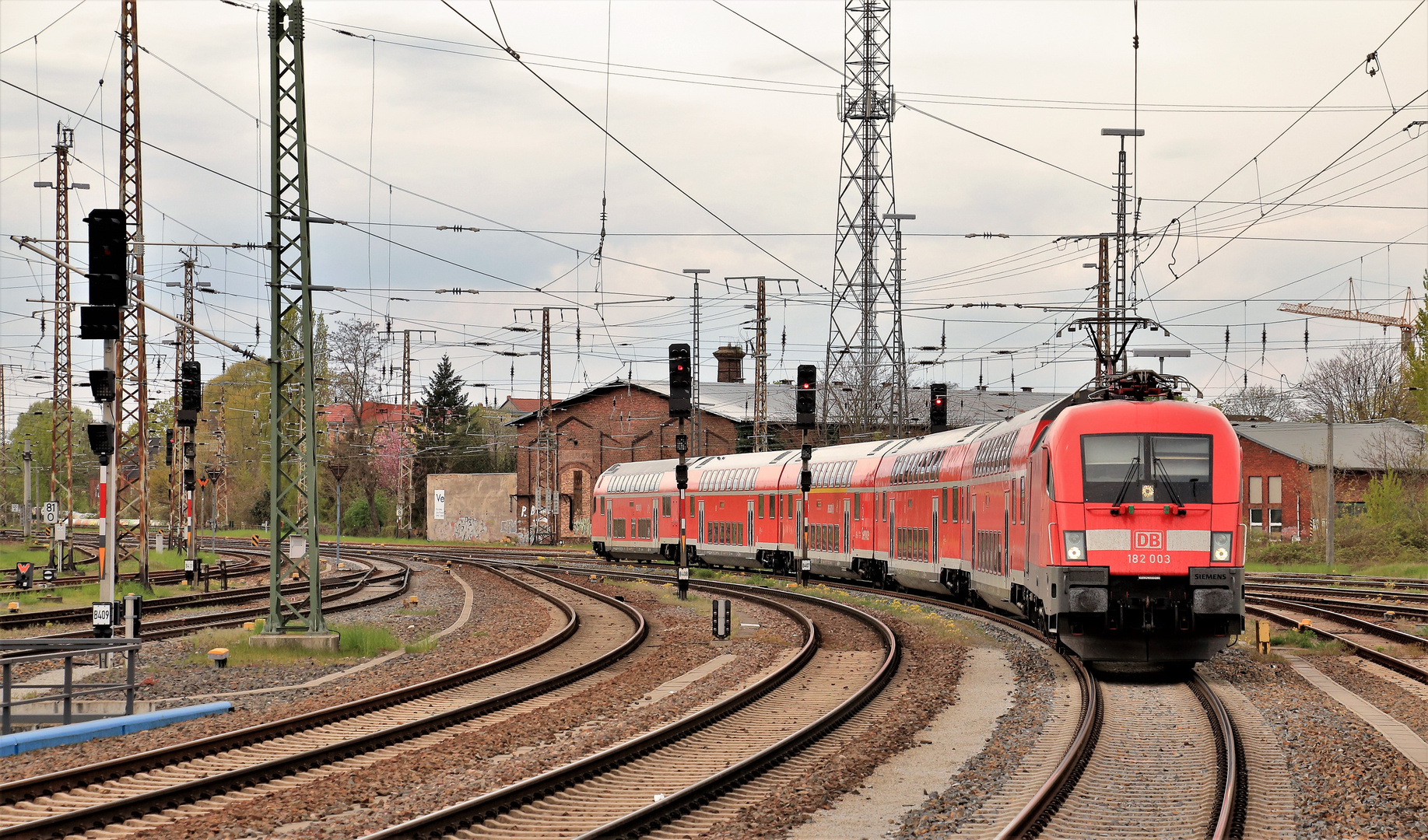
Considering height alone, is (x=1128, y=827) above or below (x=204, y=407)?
below

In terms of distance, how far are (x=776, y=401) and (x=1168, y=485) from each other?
68630mm

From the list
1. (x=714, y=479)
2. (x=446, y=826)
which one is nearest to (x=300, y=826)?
(x=446, y=826)

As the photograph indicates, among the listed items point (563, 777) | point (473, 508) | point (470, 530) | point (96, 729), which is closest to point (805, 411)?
point (96, 729)

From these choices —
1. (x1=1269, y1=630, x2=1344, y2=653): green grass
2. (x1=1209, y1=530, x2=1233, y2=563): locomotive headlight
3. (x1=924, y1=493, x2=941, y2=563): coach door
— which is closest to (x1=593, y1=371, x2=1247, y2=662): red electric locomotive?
(x1=1209, y1=530, x2=1233, y2=563): locomotive headlight

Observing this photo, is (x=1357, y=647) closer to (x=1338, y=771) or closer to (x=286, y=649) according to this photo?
(x=1338, y=771)

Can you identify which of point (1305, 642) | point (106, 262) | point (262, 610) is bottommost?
point (262, 610)

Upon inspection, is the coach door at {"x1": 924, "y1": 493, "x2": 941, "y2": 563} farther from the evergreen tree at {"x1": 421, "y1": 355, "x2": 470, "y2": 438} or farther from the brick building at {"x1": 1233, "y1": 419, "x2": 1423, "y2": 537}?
the evergreen tree at {"x1": 421, "y1": 355, "x2": 470, "y2": 438}

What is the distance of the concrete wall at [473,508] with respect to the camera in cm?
8331

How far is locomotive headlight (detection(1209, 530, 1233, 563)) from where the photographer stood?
17.0 meters

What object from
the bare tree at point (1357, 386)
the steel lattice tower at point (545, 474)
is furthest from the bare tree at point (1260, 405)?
the steel lattice tower at point (545, 474)

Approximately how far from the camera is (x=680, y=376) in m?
29.8

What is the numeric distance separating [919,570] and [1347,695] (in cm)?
1552

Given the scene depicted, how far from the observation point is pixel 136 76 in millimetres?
32625

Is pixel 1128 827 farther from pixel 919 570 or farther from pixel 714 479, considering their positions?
pixel 714 479
